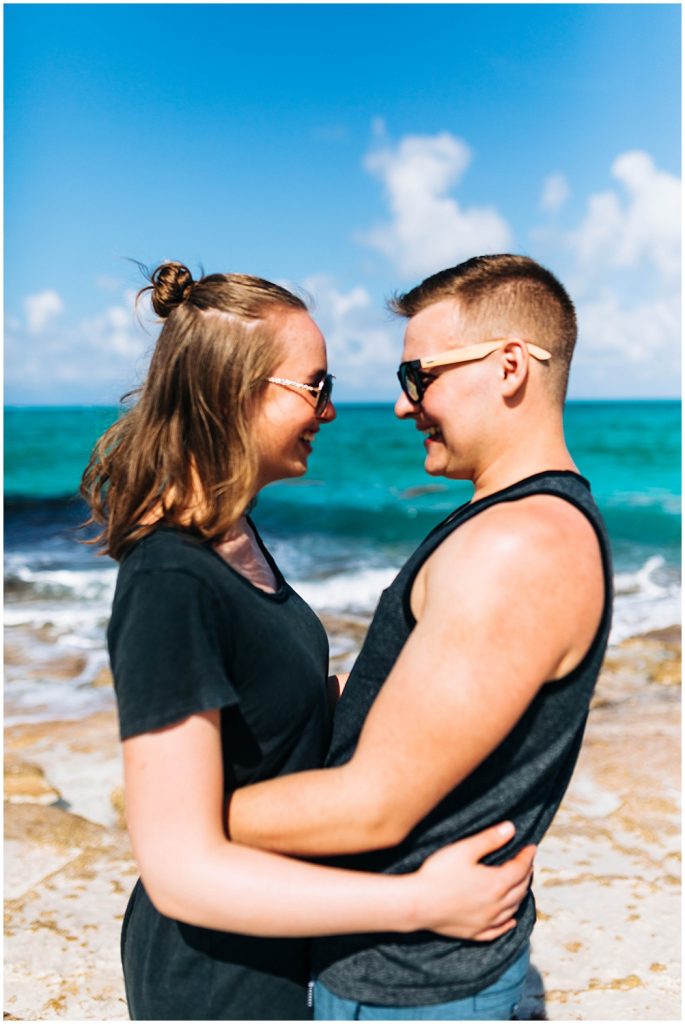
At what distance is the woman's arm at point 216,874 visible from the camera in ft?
5.58

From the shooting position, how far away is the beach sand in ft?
12.0

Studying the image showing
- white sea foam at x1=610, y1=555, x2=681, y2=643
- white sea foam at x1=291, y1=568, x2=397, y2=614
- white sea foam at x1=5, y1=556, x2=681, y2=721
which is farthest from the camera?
white sea foam at x1=291, y1=568, x2=397, y2=614

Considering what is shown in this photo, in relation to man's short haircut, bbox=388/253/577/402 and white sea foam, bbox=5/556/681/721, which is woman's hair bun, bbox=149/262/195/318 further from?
white sea foam, bbox=5/556/681/721

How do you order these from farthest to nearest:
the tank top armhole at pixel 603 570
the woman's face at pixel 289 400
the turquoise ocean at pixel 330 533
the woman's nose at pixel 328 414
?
1. the turquoise ocean at pixel 330 533
2. the woman's nose at pixel 328 414
3. the woman's face at pixel 289 400
4. the tank top armhole at pixel 603 570

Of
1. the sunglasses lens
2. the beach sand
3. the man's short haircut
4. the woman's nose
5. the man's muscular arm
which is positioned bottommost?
the beach sand

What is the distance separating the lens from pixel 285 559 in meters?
19.3

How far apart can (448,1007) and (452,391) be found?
4.41ft

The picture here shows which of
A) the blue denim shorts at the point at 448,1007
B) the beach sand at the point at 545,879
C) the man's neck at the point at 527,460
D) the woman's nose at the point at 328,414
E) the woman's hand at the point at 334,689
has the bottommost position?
the beach sand at the point at 545,879

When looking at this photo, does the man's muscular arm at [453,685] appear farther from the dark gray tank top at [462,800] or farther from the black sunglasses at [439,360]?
the black sunglasses at [439,360]

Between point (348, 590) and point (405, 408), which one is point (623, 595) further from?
point (405, 408)

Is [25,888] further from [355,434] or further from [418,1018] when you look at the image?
[355,434]

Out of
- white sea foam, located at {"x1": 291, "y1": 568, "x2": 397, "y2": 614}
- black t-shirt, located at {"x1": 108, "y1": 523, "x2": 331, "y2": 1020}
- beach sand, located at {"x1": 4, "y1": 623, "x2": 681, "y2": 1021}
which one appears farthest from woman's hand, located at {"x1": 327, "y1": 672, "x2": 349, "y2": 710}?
white sea foam, located at {"x1": 291, "y1": 568, "x2": 397, "y2": 614}

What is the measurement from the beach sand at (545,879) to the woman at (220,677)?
1.99 meters

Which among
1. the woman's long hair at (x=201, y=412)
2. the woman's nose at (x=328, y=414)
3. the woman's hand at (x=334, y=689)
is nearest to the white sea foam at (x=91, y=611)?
the woman's hand at (x=334, y=689)
